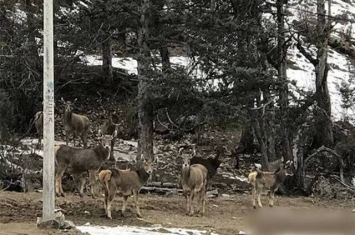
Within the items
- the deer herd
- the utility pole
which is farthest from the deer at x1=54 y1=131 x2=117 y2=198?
the utility pole

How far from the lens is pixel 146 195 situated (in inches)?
743

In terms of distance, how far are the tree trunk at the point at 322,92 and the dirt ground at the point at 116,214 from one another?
7.84 meters

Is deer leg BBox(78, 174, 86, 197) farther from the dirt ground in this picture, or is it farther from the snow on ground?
the snow on ground

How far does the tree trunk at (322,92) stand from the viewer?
23.9m

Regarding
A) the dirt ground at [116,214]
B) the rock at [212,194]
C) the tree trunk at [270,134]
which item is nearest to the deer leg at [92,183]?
the dirt ground at [116,214]

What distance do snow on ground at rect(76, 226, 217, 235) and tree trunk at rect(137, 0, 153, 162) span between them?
7.22 metres

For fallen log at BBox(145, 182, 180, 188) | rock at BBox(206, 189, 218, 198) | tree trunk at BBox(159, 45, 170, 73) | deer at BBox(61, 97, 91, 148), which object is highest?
tree trunk at BBox(159, 45, 170, 73)

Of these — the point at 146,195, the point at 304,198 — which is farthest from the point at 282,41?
the point at 146,195

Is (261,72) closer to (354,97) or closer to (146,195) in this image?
(146,195)

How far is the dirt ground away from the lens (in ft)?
41.2

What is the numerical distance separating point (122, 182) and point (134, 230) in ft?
5.89

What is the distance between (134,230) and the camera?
12469mm

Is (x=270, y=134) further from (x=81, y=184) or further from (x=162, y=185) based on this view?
(x=81, y=184)

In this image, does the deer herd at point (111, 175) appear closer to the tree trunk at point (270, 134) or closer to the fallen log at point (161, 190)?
the fallen log at point (161, 190)
